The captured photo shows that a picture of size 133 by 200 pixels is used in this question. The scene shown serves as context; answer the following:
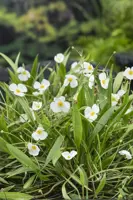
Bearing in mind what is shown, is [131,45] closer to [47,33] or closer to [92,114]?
[47,33]

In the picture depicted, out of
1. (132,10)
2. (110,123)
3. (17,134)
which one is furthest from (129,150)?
(132,10)

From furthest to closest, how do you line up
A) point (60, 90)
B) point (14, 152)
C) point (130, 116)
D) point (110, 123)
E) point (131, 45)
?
1. point (131, 45)
2. point (60, 90)
3. point (130, 116)
4. point (110, 123)
5. point (14, 152)

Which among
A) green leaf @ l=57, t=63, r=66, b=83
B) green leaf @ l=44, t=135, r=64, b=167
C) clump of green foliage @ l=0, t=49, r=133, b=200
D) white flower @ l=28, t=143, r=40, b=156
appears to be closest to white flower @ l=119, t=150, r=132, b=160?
clump of green foliage @ l=0, t=49, r=133, b=200

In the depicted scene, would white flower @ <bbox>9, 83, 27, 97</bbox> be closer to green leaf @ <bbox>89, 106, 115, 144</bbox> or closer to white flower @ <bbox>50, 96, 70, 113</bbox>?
white flower @ <bbox>50, 96, 70, 113</bbox>

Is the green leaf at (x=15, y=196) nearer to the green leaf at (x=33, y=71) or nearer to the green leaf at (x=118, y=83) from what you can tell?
the green leaf at (x=118, y=83)

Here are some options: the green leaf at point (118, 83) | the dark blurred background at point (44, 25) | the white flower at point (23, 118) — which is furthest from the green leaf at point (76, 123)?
the dark blurred background at point (44, 25)

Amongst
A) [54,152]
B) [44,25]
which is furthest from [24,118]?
[44,25]
